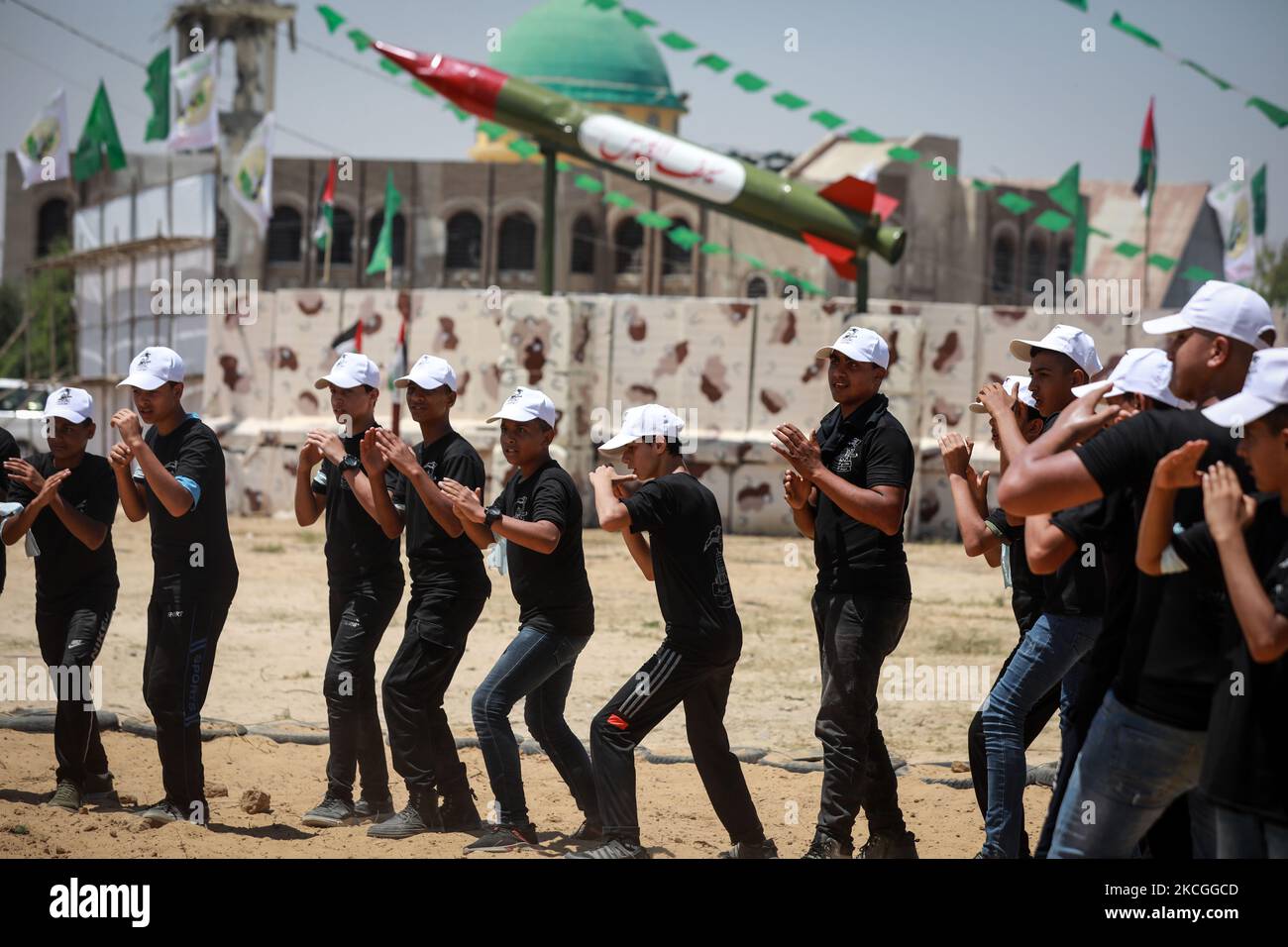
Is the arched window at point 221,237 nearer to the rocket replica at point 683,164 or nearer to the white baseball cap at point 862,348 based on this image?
the rocket replica at point 683,164

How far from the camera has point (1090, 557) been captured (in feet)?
18.3

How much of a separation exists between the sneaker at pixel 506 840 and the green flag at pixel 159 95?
2590cm

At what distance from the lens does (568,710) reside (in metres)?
9.40

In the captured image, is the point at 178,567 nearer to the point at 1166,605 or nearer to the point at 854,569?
the point at 854,569

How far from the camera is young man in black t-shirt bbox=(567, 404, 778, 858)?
5.87 metres

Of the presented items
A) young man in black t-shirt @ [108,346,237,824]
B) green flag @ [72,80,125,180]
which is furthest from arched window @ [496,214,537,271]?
young man in black t-shirt @ [108,346,237,824]

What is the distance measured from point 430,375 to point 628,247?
120 ft

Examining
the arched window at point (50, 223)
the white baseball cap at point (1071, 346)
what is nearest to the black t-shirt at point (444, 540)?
the white baseball cap at point (1071, 346)

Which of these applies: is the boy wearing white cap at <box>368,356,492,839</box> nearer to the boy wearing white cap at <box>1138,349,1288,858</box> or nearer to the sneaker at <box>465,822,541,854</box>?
the sneaker at <box>465,822,541,854</box>

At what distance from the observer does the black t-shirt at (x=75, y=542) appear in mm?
6953

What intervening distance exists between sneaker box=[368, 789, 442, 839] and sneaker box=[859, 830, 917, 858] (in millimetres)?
1887
